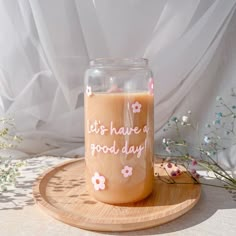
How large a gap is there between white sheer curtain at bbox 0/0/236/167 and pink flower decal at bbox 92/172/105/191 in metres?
0.29

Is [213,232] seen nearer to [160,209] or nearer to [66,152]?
[160,209]

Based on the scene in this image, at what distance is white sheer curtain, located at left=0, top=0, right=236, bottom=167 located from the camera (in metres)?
0.67

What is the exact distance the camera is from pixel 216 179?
0.60 m

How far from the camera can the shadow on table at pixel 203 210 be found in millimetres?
426

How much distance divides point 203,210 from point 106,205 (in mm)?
142

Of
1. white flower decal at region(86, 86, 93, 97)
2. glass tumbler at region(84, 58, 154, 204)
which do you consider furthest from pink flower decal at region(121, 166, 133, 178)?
white flower decal at region(86, 86, 93, 97)

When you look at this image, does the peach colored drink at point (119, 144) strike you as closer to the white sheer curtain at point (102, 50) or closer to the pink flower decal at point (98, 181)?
the pink flower decal at point (98, 181)

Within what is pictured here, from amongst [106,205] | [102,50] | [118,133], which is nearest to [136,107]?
[118,133]

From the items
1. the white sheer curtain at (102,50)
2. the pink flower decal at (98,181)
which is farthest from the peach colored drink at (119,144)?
the white sheer curtain at (102,50)

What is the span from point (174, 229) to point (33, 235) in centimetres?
18

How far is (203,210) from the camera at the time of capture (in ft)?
1.57

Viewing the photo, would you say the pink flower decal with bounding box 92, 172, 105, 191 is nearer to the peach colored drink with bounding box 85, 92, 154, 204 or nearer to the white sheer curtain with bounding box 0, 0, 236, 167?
the peach colored drink with bounding box 85, 92, 154, 204

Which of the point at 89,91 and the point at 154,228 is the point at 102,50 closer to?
the point at 89,91

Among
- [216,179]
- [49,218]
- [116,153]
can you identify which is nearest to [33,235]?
[49,218]
